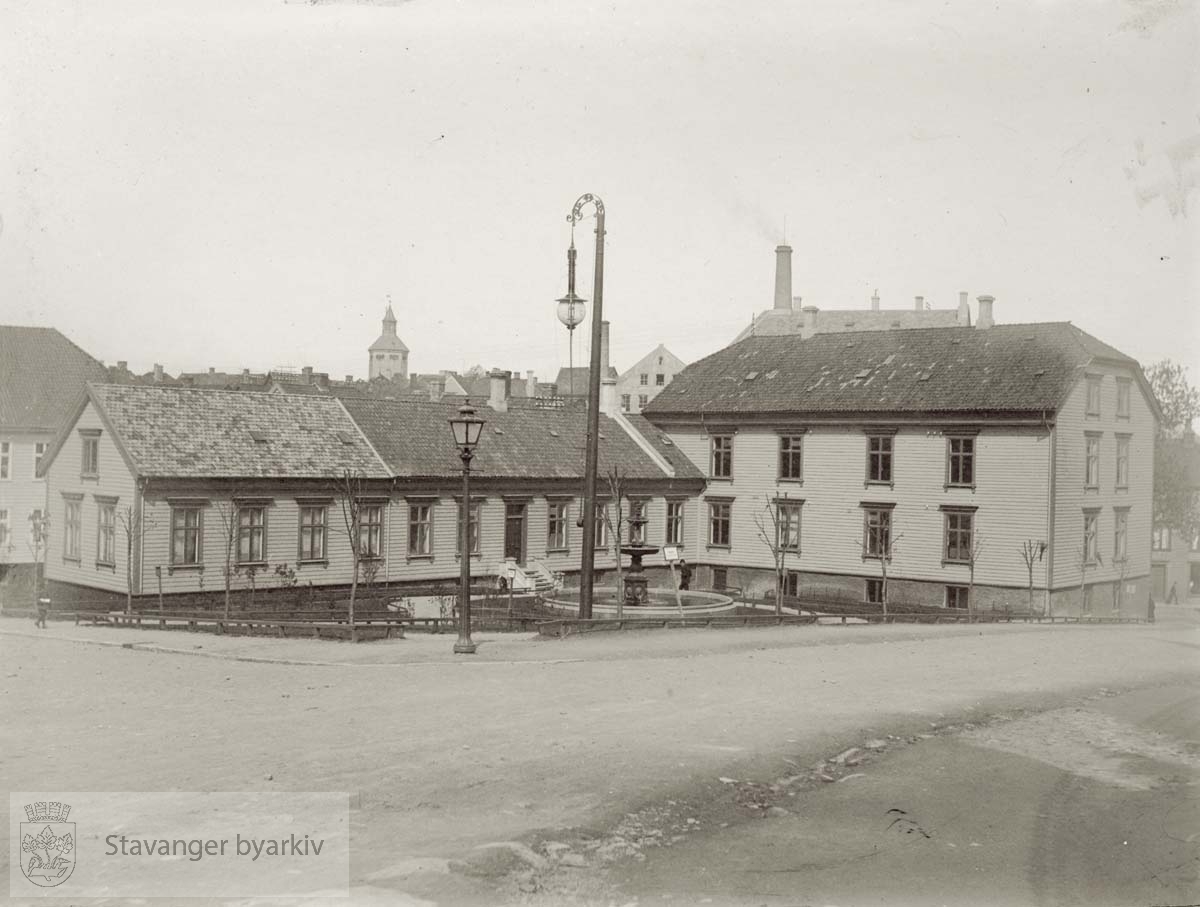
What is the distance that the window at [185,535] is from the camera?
29109 mm

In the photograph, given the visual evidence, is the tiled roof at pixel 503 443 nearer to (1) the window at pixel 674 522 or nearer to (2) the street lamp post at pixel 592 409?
(1) the window at pixel 674 522

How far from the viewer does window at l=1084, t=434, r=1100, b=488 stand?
1330 inches

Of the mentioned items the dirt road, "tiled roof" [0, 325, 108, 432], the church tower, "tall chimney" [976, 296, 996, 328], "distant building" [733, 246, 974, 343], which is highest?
the church tower

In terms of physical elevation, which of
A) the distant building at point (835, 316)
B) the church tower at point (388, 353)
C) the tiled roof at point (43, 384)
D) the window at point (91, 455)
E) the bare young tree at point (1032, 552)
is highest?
the church tower at point (388, 353)

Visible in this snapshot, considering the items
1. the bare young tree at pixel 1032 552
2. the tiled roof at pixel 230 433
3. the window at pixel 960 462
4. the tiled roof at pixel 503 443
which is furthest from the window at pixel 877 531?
the tiled roof at pixel 230 433

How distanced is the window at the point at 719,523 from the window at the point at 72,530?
20750 mm

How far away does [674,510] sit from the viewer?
41406mm

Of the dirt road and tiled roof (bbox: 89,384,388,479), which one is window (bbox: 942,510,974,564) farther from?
tiled roof (bbox: 89,384,388,479)

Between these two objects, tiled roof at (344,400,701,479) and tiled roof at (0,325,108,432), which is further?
tiled roof at (344,400,701,479)

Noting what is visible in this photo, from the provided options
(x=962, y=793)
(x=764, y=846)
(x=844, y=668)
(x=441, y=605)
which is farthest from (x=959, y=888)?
(x=441, y=605)

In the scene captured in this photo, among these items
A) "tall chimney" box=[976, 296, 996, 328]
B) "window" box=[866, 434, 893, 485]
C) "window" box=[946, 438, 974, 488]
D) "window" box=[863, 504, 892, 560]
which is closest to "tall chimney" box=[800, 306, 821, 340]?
"tall chimney" box=[976, 296, 996, 328]

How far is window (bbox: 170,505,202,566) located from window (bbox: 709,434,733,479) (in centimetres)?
1874

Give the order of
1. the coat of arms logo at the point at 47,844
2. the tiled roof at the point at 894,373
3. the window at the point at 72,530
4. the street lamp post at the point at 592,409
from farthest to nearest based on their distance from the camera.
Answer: the tiled roof at the point at 894,373
the window at the point at 72,530
the street lamp post at the point at 592,409
the coat of arms logo at the point at 47,844

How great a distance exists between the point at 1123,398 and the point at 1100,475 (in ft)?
7.62
